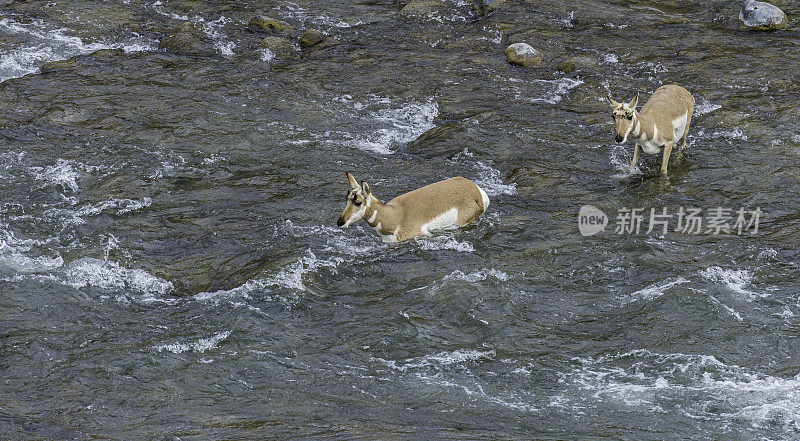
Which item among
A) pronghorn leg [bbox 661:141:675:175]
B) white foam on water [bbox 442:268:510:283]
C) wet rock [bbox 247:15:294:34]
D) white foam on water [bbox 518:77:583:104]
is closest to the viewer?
white foam on water [bbox 442:268:510:283]

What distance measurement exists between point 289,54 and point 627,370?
543 inches

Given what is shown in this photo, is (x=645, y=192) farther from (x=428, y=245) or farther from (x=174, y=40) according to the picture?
(x=174, y=40)

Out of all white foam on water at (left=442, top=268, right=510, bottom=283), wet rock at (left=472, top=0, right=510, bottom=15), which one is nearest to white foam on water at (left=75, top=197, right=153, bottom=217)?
white foam on water at (left=442, top=268, right=510, bottom=283)

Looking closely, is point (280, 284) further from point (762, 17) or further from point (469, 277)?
point (762, 17)

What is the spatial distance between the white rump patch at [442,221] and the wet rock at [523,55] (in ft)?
26.5

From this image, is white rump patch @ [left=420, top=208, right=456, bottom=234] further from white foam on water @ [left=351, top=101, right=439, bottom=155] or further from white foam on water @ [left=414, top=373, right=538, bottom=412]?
white foam on water @ [left=414, top=373, right=538, bottom=412]

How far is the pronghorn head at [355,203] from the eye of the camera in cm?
1159

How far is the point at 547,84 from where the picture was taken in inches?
725

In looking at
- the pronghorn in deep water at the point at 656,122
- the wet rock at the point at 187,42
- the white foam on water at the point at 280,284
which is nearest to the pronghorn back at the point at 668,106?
the pronghorn in deep water at the point at 656,122

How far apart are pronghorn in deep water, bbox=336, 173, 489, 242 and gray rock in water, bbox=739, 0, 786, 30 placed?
1175 cm

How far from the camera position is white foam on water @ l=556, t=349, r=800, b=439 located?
27.4ft

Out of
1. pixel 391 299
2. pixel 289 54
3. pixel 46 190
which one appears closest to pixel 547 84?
pixel 289 54

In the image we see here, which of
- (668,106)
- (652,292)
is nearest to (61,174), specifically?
(652,292)

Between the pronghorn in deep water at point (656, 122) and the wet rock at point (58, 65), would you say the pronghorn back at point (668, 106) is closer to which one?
the pronghorn in deep water at point (656, 122)
